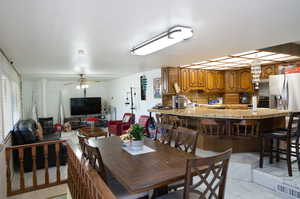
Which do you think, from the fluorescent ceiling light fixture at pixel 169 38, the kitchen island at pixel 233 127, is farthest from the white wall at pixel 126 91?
the fluorescent ceiling light fixture at pixel 169 38

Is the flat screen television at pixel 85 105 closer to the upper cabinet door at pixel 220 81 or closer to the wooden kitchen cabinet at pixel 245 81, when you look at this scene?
the upper cabinet door at pixel 220 81

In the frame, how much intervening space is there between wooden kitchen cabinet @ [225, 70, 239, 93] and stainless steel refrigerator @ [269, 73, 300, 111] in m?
1.36

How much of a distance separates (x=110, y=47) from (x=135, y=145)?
5.78 feet

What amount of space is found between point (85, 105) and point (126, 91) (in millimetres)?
2539

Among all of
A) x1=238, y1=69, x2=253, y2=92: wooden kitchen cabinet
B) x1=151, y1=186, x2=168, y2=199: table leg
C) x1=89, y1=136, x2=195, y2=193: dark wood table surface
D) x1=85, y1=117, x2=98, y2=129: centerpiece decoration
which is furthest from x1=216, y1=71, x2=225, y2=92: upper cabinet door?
x1=151, y1=186, x2=168, y2=199: table leg

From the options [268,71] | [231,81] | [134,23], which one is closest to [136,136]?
[134,23]

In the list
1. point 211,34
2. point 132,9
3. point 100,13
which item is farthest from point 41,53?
point 211,34

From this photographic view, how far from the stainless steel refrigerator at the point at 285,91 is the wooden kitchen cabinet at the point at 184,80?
7.26 feet

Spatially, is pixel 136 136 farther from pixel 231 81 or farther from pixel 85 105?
pixel 85 105

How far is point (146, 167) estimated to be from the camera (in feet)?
5.51

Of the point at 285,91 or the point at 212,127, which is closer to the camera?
the point at 212,127

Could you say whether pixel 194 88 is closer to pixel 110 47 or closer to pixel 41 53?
pixel 110 47

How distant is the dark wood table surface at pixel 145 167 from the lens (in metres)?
1.40

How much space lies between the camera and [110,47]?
3.07 meters
